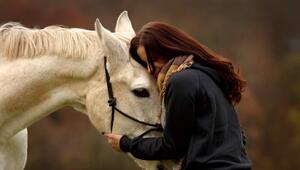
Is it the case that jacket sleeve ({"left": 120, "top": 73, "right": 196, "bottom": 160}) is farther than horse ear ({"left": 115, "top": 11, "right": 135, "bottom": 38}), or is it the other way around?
horse ear ({"left": 115, "top": 11, "right": 135, "bottom": 38})

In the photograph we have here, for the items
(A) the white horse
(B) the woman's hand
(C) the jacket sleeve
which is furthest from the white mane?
(C) the jacket sleeve

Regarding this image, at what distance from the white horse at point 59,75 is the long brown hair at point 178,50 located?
179 millimetres

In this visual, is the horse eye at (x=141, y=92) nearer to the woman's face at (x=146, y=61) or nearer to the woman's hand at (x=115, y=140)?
the woman's face at (x=146, y=61)

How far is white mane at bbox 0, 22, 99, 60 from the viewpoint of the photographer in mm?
3047

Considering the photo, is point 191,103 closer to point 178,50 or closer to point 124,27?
point 178,50

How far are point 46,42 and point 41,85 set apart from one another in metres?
0.18

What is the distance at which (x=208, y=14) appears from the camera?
670 centimetres

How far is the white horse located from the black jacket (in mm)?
300

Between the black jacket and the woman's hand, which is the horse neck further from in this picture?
the black jacket

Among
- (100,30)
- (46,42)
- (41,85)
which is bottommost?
(41,85)

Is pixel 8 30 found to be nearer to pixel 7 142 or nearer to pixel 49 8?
pixel 7 142

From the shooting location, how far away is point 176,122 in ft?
8.69

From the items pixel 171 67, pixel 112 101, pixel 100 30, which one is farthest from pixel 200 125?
pixel 100 30

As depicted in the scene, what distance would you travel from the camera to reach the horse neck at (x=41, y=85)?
10.00 ft
